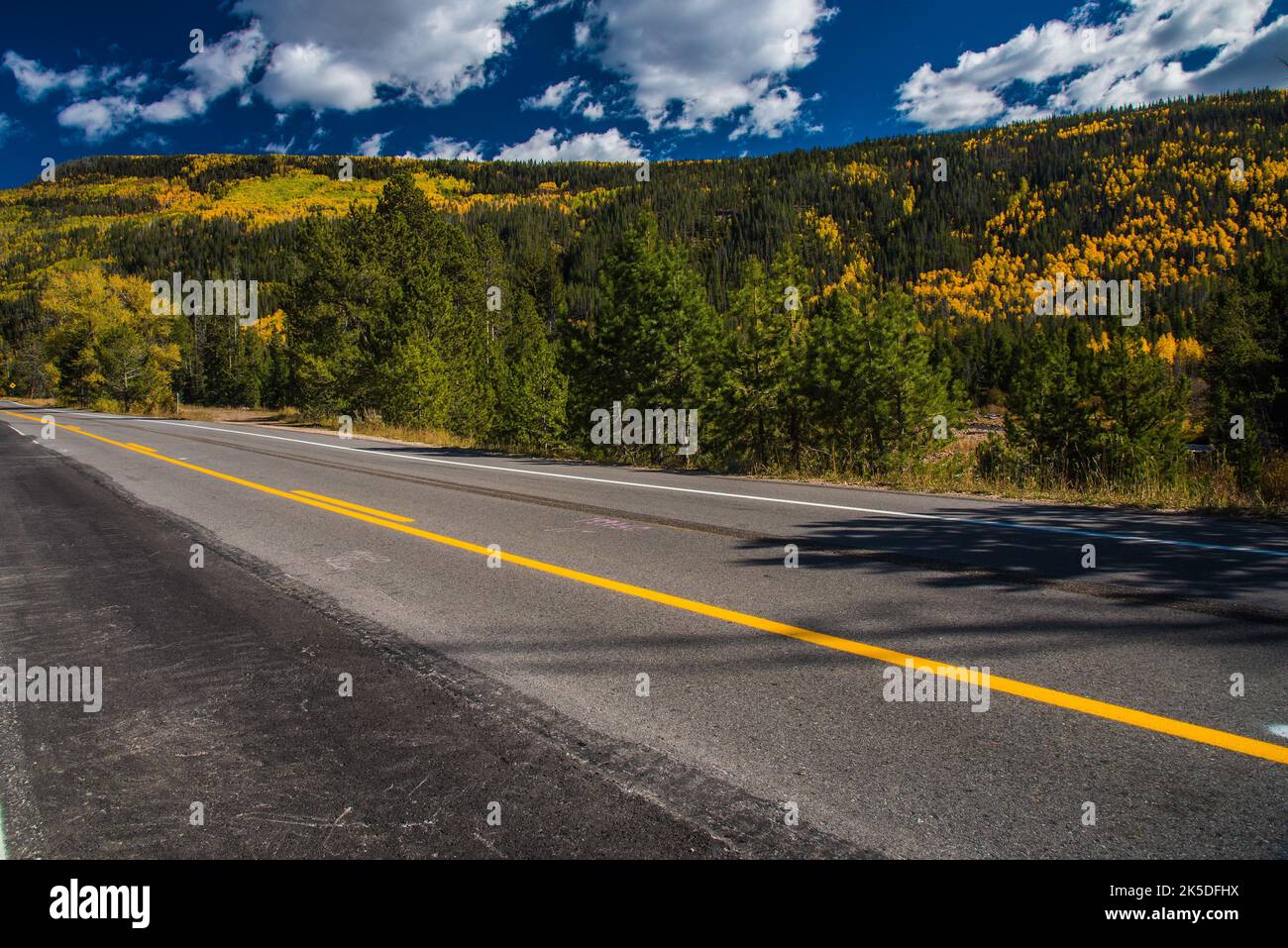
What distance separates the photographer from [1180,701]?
3.11 meters

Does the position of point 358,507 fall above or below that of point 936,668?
above

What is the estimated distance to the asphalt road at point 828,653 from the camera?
2.37 m

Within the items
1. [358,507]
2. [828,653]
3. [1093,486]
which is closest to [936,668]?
[828,653]

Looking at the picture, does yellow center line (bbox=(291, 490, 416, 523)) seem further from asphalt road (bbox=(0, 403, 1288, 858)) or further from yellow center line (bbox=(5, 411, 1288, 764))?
yellow center line (bbox=(5, 411, 1288, 764))

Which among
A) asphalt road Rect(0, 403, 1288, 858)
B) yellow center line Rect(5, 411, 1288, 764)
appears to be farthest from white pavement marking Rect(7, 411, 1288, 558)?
yellow center line Rect(5, 411, 1288, 764)

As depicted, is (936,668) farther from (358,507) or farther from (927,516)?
(358,507)

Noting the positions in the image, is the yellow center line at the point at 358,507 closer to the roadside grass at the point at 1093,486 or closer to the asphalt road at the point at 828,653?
the asphalt road at the point at 828,653

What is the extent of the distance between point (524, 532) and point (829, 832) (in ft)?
18.9

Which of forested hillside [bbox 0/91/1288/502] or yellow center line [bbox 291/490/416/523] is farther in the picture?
forested hillside [bbox 0/91/1288/502]

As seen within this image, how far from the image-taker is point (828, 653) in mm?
3861

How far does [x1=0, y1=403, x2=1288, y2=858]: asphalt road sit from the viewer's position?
2.37m
